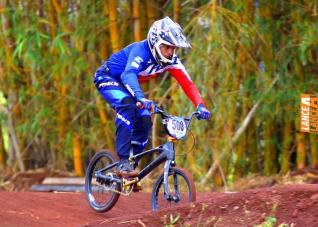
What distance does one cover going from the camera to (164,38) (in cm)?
678

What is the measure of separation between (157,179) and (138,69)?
0.91 meters

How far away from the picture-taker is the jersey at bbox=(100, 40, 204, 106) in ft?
22.2

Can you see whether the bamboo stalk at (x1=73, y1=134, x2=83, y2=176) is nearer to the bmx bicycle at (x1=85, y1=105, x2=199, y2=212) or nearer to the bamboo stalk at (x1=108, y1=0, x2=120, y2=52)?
the bamboo stalk at (x1=108, y1=0, x2=120, y2=52)

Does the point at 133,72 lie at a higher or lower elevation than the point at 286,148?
higher

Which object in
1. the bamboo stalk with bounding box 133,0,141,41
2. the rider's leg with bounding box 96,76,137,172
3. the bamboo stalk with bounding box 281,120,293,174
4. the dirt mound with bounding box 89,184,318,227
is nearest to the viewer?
the dirt mound with bounding box 89,184,318,227

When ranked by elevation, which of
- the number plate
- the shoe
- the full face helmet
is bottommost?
the shoe

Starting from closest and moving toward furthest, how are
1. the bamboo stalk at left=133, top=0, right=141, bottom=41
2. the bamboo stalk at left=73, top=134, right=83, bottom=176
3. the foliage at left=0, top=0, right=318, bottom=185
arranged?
the foliage at left=0, top=0, right=318, bottom=185
the bamboo stalk at left=133, top=0, right=141, bottom=41
the bamboo stalk at left=73, top=134, right=83, bottom=176

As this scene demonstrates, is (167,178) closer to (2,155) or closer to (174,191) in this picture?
(174,191)

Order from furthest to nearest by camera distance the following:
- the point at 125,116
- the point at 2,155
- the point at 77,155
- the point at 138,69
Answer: the point at 2,155 < the point at 77,155 < the point at 125,116 < the point at 138,69

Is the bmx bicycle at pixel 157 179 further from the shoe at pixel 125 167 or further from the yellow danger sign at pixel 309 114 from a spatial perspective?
the yellow danger sign at pixel 309 114

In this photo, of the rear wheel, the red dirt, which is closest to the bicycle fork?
the red dirt

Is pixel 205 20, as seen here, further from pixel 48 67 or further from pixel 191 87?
pixel 48 67

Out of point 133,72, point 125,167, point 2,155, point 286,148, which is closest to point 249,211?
point 133,72

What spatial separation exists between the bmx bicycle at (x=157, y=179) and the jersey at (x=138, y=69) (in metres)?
0.29
